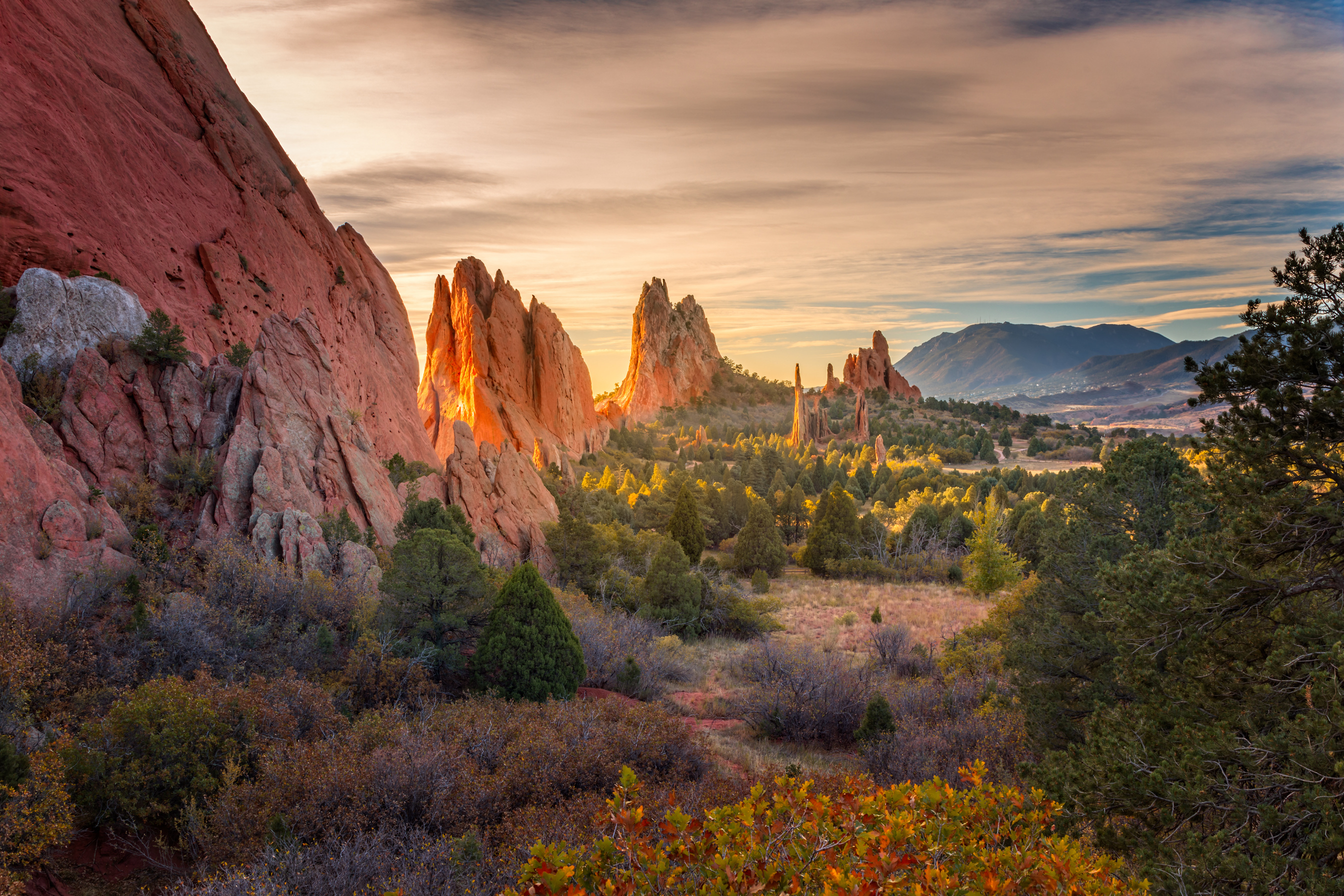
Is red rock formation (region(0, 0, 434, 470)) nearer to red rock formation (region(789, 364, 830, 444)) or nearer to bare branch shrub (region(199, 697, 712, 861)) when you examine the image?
bare branch shrub (region(199, 697, 712, 861))

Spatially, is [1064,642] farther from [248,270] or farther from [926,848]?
[248,270]

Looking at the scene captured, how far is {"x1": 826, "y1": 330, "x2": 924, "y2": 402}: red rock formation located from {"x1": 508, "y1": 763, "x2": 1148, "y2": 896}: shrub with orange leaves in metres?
139

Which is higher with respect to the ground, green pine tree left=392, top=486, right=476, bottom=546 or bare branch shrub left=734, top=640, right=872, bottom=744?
green pine tree left=392, top=486, right=476, bottom=546

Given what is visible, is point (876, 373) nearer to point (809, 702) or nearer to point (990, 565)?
point (990, 565)

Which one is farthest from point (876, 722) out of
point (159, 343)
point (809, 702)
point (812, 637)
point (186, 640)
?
point (159, 343)

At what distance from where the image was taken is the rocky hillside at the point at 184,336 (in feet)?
52.2

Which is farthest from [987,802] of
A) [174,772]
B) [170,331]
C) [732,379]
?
[732,379]

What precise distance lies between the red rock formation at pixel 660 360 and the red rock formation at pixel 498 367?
5618 cm

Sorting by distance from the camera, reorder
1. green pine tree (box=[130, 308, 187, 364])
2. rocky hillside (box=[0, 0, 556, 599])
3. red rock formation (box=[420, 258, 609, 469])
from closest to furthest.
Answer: rocky hillside (box=[0, 0, 556, 599]) → green pine tree (box=[130, 308, 187, 364]) → red rock formation (box=[420, 258, 609, 469])

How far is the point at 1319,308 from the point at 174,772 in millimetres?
15024

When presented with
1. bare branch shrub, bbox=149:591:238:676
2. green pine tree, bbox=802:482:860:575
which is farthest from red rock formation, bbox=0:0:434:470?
green pine tree, bbox=802:482:860:575

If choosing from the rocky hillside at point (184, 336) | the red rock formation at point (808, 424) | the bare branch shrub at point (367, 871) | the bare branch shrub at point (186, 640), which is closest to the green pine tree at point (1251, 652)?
the bare branch shrub at point (367, 871)

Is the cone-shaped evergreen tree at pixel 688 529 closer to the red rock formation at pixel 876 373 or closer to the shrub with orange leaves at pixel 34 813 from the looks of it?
the shrub with orange leaves at pixel 34 813

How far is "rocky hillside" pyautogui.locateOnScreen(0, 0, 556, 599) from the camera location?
52.2 ft
